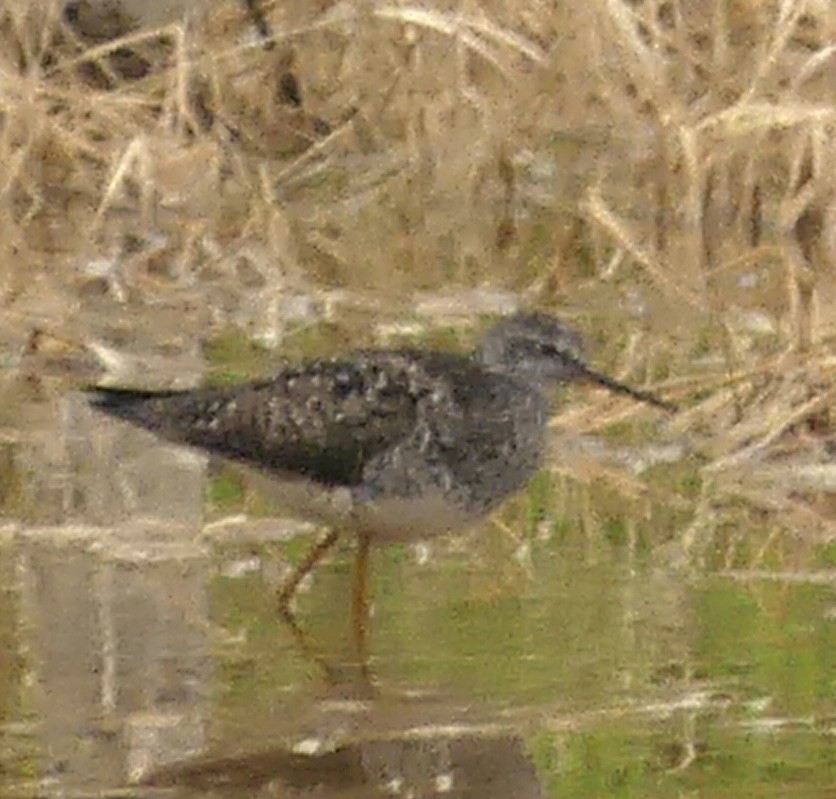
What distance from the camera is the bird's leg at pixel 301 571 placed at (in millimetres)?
5535

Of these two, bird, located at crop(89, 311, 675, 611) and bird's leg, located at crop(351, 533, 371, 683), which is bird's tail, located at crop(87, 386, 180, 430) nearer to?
bird, located at crop(89, 311, 675, 611)

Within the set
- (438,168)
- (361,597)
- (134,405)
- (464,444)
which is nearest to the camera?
(361,597)

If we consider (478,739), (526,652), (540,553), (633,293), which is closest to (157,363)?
(633,293)

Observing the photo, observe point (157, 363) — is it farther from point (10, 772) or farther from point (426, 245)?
point (10, 772)

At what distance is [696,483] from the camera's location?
21.3ft

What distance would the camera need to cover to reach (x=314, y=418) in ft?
18.5

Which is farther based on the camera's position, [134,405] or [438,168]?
[438,168]

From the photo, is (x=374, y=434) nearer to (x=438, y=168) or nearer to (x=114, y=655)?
(x=114, y=655)

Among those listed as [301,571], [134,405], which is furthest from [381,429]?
[134,405]

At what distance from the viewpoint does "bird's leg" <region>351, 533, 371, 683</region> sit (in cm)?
528

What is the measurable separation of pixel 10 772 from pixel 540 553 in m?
1.79

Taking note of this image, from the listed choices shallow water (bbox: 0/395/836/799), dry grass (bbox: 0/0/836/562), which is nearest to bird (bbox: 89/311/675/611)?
shallow water (bbox: 0/395/836/799)

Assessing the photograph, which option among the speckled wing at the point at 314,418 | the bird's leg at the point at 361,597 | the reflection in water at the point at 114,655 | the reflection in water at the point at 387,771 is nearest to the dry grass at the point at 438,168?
the speckled wing at the point at 314,418

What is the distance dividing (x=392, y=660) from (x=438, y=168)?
4.52m
